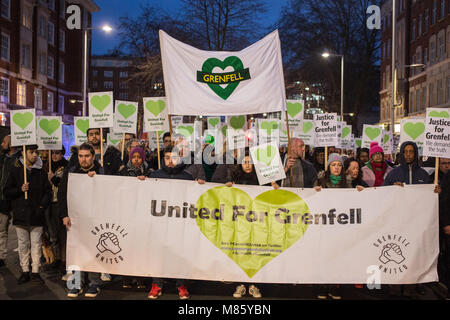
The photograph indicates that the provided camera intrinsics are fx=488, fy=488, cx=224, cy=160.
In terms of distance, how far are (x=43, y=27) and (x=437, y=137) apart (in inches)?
1747

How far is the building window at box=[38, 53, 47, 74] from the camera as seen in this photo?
44562 mm

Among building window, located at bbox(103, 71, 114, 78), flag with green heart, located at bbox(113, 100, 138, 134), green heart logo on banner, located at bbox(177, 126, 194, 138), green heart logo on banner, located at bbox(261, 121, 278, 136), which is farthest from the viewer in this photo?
building window, located at bbox(103, 71, 114, 78)

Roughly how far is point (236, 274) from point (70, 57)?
173 feet

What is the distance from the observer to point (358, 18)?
41875 mm

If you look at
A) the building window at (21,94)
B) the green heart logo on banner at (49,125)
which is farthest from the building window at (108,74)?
the green heart logo on banner at (49,125)

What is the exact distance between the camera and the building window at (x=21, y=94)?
3897cm

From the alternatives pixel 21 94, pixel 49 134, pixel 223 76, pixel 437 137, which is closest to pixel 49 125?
pixel 49 134

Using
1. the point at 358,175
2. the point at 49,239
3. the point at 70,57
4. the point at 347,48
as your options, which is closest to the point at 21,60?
the point at 70,57

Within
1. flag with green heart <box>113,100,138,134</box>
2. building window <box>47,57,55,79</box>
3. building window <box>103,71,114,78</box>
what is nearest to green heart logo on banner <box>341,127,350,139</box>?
flag with green heart <box>113,100,138,134</box>

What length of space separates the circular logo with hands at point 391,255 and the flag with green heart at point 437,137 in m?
1.56

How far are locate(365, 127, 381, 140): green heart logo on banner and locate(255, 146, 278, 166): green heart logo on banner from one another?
8446 millimetres

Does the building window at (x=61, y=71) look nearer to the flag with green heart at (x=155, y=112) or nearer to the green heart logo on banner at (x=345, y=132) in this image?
the green heart logo on banner at (x=345, y=132)

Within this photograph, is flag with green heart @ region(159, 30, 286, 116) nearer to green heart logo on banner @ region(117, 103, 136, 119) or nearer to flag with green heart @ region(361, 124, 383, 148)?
green heart logo on banner @ region(117, 103, 136, 119)

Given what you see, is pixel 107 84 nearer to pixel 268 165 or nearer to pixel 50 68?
pixel 50 68
